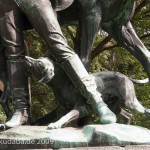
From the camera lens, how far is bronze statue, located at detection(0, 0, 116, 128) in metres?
4.21

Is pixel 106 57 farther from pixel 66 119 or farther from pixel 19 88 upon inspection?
pixel 66 119

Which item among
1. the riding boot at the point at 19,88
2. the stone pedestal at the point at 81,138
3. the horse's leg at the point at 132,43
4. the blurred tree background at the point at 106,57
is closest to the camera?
the stone pedestal at the point at 81,138

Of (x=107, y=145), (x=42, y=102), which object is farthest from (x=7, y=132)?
(x=42, y=102)

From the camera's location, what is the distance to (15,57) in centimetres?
453

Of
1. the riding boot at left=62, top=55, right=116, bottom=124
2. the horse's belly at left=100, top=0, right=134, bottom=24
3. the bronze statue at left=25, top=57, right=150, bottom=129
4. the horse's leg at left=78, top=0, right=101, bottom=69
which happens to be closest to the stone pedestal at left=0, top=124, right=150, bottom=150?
the riding boot at left=62, top=55, right=116, bottom=124

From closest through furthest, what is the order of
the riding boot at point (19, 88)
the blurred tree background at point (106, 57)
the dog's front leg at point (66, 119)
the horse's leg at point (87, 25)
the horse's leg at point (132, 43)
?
the dog's front leg at point (66, 119)
the riding boot at point (19, 88)
the horse's leg at point (87, 25)
the horse's leg at point (132, 43)
the blurred tree background at point (106, 57)

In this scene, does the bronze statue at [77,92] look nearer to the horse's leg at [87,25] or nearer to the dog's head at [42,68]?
the dog's head at [42,68]

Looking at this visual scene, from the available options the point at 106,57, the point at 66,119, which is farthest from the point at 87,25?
the point at 106,57

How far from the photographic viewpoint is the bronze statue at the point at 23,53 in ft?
13.8

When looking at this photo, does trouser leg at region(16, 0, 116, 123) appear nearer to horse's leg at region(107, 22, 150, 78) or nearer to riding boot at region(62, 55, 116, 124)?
riding boot at region(62, 55, 116, 124)

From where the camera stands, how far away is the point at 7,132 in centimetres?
405

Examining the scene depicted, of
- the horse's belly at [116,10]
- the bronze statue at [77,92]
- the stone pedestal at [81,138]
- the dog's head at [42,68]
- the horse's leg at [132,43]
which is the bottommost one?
the stone pedestal at [81,138]

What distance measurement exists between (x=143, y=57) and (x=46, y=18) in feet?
4.00

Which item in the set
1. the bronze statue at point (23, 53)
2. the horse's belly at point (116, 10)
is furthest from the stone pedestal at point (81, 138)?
the horse's belly at point (116, 10)
